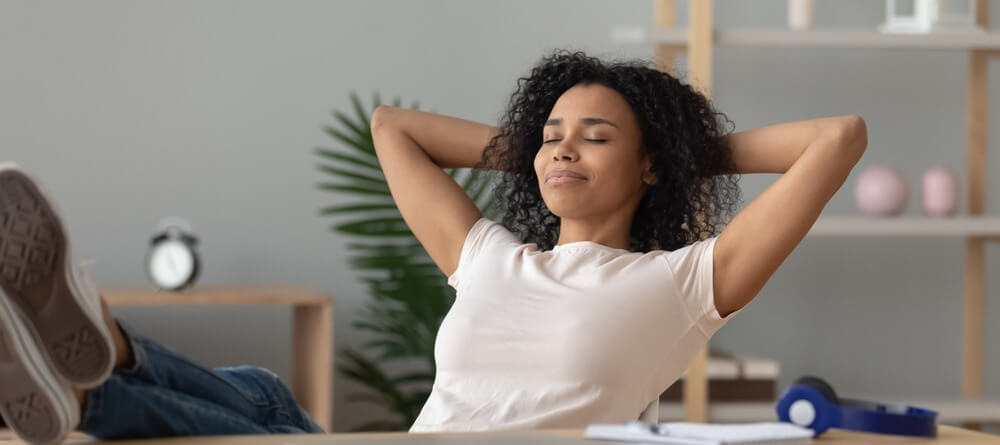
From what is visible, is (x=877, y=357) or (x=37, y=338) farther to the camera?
(x=877, y=357)

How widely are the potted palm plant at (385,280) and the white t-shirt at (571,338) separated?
141cm

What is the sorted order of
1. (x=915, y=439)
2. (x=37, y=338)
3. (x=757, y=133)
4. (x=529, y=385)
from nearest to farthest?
(x=37, y=338) < (x=915, y=439) < (x=529, y=385) < (x=757, y=133)

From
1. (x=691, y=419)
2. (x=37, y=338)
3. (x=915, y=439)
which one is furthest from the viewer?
(x=691, y=419)

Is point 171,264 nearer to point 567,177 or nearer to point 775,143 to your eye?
point 567,177

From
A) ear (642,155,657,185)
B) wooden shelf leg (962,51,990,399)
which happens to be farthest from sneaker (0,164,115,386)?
wooden shelf leg (962,51,990,399)

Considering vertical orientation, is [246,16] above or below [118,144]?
above

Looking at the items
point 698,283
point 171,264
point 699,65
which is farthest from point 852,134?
point 171,264

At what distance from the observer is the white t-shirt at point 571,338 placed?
152 centimetres

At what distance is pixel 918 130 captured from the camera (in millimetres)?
3607

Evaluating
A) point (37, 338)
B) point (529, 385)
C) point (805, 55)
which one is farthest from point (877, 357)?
point (37, 338)

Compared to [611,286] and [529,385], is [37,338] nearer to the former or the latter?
[529,385]

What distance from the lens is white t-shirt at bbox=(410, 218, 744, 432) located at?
152 cm

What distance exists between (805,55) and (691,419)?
1.16 metres

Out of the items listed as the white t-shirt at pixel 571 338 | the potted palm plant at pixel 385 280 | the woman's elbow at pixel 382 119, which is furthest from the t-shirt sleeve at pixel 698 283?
the potted palm plant at pixel 385 280
